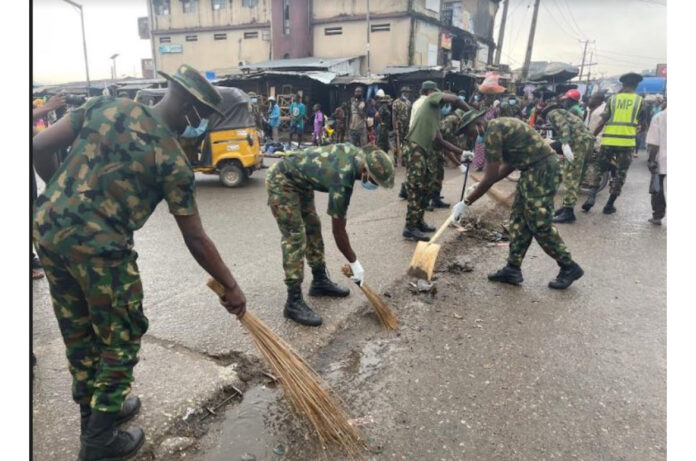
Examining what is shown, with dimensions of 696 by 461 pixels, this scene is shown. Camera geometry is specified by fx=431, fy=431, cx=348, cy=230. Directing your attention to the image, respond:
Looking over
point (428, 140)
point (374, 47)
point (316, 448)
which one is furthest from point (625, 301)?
point (374, 47)

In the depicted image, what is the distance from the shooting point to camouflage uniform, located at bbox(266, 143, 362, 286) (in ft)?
9.55

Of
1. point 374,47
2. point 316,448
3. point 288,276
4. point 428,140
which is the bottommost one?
point 316,448

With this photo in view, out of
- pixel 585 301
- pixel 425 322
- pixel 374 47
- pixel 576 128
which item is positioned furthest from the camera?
pixel 374 47

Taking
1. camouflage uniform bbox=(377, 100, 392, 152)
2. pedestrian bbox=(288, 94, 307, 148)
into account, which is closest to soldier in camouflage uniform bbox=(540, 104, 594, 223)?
camouflage uniform bbox=(377, 100, 392, 152)

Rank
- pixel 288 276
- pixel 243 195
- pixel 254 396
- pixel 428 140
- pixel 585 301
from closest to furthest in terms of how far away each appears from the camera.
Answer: pixel 254 396 → pixel 288 276 → pixel 585 301 → pixel 428 140 → pixel 243 195

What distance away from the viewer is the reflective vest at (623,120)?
20.8 feet

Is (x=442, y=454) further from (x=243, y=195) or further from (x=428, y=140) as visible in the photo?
(x=243, y=195)

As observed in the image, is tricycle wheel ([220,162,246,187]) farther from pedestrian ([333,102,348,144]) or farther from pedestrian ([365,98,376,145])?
pedestrian ([333,102,348,144])

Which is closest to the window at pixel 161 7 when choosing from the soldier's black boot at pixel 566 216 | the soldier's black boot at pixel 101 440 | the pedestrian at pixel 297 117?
the pedestrian at pixel 297 117

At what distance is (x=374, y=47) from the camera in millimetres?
21891

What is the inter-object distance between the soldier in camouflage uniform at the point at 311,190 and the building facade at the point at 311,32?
19.2m

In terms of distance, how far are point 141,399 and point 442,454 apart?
5.35 ft

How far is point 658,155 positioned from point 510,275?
3466 millimetres

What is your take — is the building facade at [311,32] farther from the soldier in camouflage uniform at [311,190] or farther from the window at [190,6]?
the soldier in camouflage uniform at [311,190]
